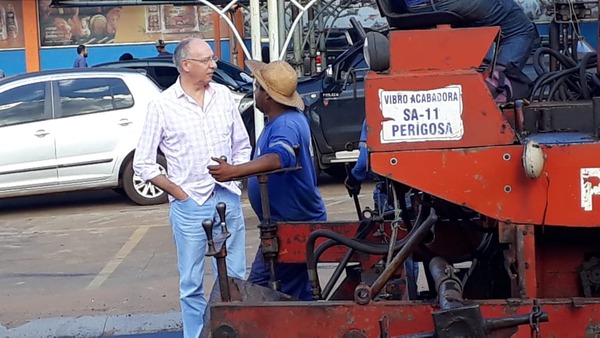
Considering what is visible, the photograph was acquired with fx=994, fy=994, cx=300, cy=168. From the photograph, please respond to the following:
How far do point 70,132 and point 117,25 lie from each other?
39.1 ft

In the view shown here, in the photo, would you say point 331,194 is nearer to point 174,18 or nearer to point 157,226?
point 157,226

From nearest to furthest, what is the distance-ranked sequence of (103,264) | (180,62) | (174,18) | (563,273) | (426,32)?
(426,32), (563,273), (180,62), (103,264), (174,18)

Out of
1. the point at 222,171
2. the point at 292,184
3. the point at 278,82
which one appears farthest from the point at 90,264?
the point at 222,171

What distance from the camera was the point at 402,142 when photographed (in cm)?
355

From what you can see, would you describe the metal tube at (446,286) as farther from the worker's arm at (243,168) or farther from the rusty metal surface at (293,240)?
the worker's arm at (243,168)

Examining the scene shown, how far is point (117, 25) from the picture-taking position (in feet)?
74.0

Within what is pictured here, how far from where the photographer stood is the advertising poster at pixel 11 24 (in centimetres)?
2223

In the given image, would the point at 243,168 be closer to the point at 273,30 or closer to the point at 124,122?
the point at 273,30

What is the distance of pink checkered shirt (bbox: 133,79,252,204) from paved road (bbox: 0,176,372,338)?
5.53ft

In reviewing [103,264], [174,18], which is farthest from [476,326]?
[174,18]

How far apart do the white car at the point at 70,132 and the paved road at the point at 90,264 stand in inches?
16.2

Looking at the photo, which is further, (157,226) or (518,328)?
(157,226)

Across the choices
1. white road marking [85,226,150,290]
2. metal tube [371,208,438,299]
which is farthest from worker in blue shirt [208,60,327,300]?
white road marking [85,226,150,290]

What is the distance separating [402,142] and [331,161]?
27.1ft
